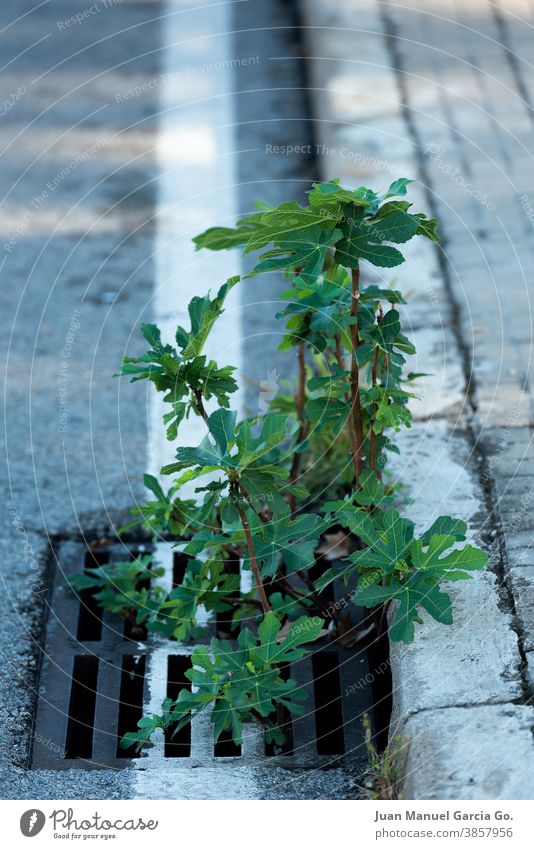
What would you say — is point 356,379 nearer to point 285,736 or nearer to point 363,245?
point 363,245

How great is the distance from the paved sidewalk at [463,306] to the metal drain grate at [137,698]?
0.21 m

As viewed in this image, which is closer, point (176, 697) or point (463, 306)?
point (176, 697)

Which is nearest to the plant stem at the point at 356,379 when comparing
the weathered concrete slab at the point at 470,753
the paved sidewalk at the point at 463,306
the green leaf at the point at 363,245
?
the green leaf at the point at 363,245

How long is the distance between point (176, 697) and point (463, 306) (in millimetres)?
1352

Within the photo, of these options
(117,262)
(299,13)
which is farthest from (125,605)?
(299,13)

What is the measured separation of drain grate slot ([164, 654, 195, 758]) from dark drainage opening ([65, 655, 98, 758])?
0.51 ft

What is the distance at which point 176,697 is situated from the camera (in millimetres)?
2430

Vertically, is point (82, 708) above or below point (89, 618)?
below

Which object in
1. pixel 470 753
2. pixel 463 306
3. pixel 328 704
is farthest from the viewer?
pixel 463 306

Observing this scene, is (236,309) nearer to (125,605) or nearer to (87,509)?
(87,509)

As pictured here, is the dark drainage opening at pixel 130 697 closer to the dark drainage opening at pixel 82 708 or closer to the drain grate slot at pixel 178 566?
the dark drainage opening at pixel 82 708

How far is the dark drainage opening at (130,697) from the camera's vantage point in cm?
235

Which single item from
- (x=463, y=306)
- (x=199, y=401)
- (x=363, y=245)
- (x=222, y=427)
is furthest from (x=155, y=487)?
(x=463, y=306)

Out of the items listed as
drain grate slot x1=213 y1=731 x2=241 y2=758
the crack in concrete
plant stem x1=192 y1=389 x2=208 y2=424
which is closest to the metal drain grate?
drain grate slot x1=213 y1=731 x2=241 y2=758
